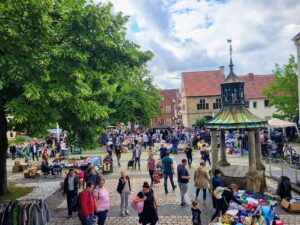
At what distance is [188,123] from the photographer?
205 feet

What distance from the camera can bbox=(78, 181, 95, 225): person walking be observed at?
8981 millimetres

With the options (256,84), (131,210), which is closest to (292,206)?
(131,210)

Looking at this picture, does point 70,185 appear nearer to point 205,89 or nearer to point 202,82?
point 205,89

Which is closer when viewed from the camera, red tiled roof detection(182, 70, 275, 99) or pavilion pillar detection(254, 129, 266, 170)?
pavilion pillar detection(254, 129, 266, 170)

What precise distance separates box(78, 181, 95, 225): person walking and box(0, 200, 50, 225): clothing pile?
1248 mm

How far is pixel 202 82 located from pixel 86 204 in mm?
56118

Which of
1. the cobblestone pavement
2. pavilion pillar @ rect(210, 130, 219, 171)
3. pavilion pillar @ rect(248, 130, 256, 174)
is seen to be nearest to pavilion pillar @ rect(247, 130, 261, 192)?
pavilion pillar @ rect(248, 130, 256, 174)

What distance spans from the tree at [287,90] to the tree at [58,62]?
85.6 feet

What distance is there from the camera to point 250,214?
9.23m

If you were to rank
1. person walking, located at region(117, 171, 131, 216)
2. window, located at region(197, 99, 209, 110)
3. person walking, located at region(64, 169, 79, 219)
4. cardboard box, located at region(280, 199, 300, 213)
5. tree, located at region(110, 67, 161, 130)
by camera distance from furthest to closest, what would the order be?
window, located at region(197, 99, 209, 110), tree, located at region(110, 67, 161, 130), person walking, located at region(64, 169, 79, 219), person walking, located at region(117, 171, 131, 216), cardboard box, located at region(280, 199, 300, 213)

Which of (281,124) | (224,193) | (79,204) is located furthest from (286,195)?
(281,124)

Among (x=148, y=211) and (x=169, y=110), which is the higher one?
(x=169, y=110)

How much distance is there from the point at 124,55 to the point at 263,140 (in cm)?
1528

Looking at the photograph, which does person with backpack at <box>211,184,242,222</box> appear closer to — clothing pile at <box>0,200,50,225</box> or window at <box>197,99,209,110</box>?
clothing pile at <box>0,200,50,225</box>
